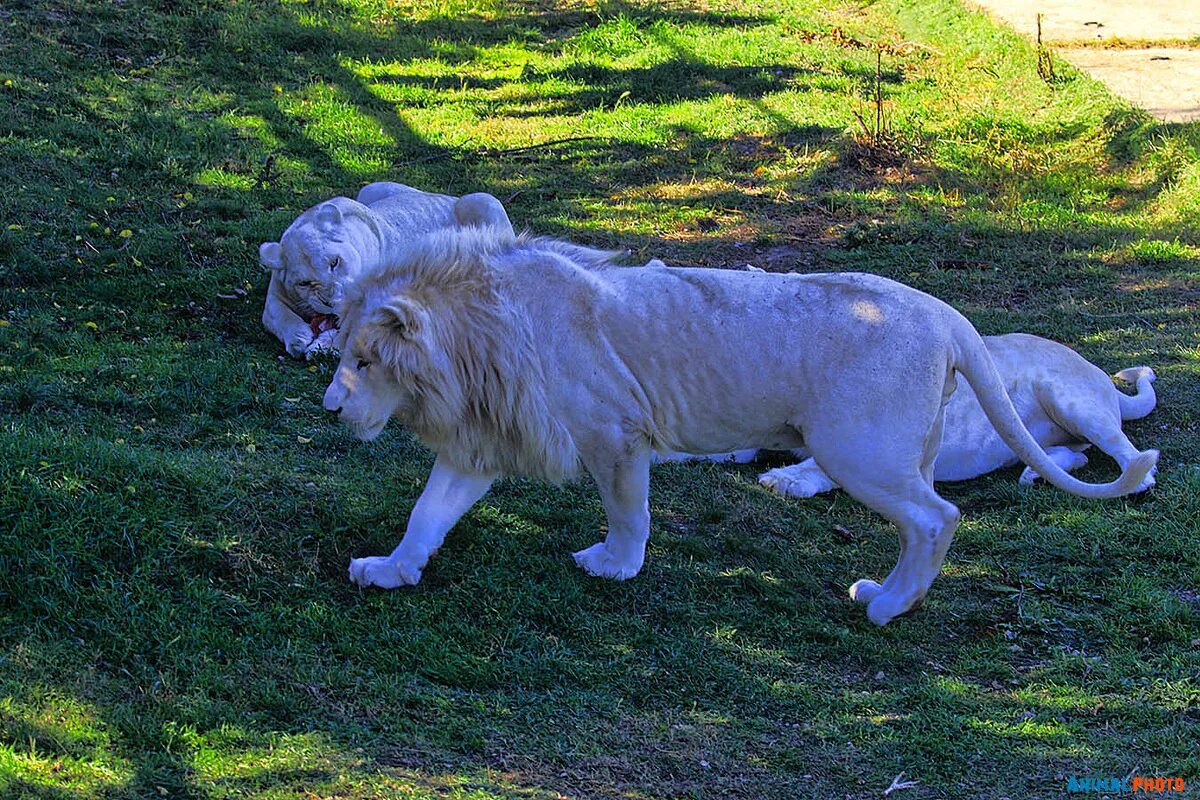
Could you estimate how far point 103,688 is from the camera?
3.82 meters

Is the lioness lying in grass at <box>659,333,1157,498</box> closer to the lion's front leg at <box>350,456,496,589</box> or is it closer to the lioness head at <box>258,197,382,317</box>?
the lion's front leg at <box>350,456,496,589</box>

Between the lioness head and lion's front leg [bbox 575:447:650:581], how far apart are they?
119 inches

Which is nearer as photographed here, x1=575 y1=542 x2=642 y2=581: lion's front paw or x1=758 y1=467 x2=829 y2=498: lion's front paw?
x1=575 y1=542 x2=642 y2=581: lion's front paw

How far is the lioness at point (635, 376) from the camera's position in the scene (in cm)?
451

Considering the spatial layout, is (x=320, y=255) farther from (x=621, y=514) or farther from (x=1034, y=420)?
(x=1034, y=420)

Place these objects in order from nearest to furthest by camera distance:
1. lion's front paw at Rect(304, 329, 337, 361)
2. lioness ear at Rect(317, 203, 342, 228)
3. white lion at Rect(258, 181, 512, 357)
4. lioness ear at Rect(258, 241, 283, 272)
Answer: lion's front paw at Rect(304, 329, 337, 361)
white lion at Rect(258, 181, 512, 357)
lioness ear at Rect(258, 241, 283, 272)
lioness ear at Rect(317, 203, 342, 228)

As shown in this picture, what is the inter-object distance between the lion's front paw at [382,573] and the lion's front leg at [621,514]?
27.2 inches

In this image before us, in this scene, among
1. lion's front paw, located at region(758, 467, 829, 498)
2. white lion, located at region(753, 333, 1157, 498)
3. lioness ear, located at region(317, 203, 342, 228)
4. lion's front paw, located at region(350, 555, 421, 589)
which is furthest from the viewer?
lioness ear, located at region(317, 203, 342, 228)

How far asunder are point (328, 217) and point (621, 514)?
12.1 feet

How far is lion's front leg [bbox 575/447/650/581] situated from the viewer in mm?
4652

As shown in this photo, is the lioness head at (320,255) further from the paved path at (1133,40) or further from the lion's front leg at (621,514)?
the paved path at (1133,40)

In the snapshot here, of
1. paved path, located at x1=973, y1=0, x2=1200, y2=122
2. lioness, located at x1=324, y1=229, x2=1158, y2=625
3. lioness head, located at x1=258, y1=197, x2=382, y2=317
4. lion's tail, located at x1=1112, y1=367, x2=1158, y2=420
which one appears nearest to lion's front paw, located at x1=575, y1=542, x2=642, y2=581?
lioness, located at x1=324, y1=229, x2=1158, y2=625

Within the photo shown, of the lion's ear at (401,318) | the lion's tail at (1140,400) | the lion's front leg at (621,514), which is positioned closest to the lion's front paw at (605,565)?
the lion's front leg at (621,514)

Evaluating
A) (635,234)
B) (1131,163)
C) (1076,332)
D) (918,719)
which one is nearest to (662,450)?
(918,719)
